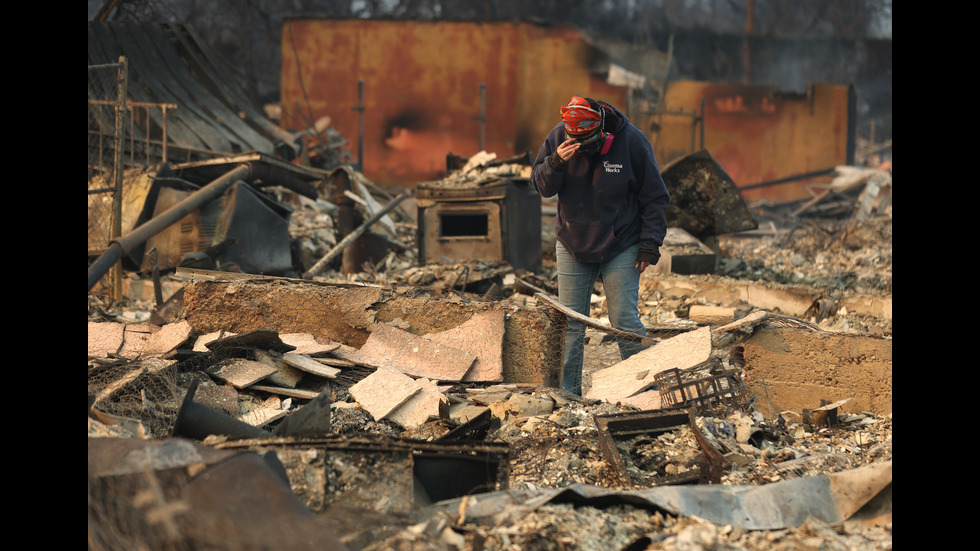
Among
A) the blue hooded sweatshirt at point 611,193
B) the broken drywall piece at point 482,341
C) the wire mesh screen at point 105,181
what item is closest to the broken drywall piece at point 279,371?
the broken drywall piece at point 482,341

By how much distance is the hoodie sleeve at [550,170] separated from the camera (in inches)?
180

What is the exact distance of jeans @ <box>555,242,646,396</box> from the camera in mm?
4625

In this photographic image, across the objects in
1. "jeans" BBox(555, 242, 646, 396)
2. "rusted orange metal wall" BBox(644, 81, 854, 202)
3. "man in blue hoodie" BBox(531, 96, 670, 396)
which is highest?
"rusted orange metal wall" BBox(644, 81, 854, 202)

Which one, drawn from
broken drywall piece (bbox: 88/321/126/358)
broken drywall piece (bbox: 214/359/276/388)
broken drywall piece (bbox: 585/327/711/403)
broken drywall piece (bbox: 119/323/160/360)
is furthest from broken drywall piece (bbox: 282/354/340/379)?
broken drywall piece (bbox: 585/327/711/403)

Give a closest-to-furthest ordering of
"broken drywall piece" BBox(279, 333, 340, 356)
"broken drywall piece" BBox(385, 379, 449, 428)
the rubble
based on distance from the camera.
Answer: the rubble < "broken drywall piece" BBox(385, 379, 449, 428) < "broken drywall piece" BBox(279, 333, 340, 356)

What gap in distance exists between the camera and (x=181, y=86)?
1447 centimetres

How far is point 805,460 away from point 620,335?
134 centimetres

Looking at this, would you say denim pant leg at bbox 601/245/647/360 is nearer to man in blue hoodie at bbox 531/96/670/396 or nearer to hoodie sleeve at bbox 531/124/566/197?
man in blue hoodie at bbox 531/96/670/396

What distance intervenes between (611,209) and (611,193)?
0.09 metres

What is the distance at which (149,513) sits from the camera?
2.16 m

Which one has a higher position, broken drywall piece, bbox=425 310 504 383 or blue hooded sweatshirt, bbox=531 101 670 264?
blue hooded sweatshirt, bbox=531 101 670 264

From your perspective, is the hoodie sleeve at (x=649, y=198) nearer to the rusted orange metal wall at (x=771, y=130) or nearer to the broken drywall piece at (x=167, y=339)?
the broken drywall piece at (x=167, y=339)

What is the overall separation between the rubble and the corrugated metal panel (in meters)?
7.06
